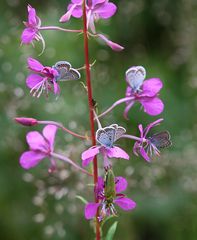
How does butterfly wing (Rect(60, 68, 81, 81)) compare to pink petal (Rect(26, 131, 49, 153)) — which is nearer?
butterfly wing (Rect(60, 68, 81, 81))

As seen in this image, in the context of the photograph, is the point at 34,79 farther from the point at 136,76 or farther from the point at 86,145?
the point at 86,145

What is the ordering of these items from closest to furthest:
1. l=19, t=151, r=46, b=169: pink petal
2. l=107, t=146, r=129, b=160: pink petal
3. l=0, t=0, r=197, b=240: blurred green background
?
1. l=107, t=146, r=129, b=160: pink petal
2. l=19, t=151, r=46, b=169: pink petal
3. l=0, t=0, r=197, b=240: blurred green background

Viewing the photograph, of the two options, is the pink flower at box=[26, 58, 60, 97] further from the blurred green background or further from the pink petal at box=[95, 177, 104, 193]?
the blurred green background

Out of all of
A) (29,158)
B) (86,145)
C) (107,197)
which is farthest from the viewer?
(86,145)

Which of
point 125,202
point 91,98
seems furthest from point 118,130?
point 125,202

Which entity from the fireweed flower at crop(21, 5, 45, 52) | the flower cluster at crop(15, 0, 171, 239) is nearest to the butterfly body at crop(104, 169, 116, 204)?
the flower cluster at crop(15, 0, 171, 239)

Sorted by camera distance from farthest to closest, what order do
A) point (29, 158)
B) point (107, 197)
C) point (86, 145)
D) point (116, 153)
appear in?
point (86, 145), point (29, 158), point (107, 197), point (116, 153)
